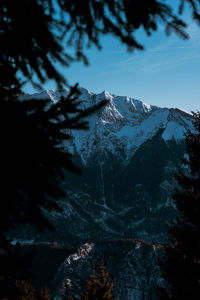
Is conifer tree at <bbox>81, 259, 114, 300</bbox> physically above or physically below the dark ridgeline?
below

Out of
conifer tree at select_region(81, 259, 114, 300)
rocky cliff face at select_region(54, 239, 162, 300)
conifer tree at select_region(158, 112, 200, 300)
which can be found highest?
conifer tree at select_region(158, 112, 200, 300)

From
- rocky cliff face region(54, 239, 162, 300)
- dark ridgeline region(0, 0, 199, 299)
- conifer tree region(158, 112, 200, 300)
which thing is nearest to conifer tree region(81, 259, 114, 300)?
conifer tree region(158, 112, 200, 300)

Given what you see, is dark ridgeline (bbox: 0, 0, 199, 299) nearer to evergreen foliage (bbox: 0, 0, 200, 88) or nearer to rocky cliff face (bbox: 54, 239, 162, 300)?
evergreen foliage (bbox: 0, 0, 200, 88)

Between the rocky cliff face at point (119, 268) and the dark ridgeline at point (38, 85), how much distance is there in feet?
404

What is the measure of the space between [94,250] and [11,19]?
563 ft

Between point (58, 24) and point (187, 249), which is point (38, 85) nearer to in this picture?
point (58, 24)

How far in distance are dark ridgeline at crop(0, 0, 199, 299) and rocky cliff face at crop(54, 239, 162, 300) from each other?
4851 inches

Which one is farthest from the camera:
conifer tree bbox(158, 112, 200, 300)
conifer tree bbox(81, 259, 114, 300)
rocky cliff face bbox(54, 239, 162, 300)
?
rocky cliff face bbox(54, 239, 162, 300)

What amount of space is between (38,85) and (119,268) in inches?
6178

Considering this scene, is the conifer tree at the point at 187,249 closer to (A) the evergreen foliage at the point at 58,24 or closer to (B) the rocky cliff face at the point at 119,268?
(A) the evergreen foliage at the point at 58,24

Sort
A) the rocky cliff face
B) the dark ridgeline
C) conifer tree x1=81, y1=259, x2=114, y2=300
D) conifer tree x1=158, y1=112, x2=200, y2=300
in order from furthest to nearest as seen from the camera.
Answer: the rocky cliff face → conifer tree x1=81, y1=259, x2=114, y2=300 → conifer tree x1=158, y1=112, x2=200, y2=300 → the dark ridgeline

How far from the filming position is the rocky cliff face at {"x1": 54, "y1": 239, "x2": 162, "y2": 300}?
127 metres

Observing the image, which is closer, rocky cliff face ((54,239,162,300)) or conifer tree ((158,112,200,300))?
conifer tree ((158,112,200,300))

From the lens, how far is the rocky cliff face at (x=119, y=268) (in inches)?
5007
